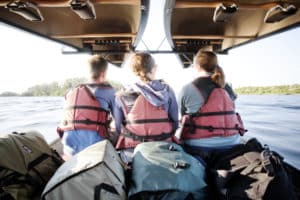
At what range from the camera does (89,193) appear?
1.31 m

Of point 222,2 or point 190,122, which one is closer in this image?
point 190,122

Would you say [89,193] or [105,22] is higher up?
[105,22]

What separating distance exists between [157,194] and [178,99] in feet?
3.51

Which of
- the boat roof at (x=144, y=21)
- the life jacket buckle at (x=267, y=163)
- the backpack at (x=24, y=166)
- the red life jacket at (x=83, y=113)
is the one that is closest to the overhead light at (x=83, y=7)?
the boat roof at (x=144, y=21)

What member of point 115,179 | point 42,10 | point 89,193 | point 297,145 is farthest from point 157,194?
point 297,145

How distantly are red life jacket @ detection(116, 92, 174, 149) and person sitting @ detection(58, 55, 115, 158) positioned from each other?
14.8 inches

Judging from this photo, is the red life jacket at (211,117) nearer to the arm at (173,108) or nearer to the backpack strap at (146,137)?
the arm at (173,108)

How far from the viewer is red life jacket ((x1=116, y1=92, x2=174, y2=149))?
2.07 m

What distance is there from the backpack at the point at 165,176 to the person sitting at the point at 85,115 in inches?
33.0

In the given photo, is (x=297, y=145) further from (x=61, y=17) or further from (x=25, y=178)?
(x=25, y=178)

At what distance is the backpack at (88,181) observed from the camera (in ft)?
4.29

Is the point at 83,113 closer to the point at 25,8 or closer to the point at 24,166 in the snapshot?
the point at 24,166

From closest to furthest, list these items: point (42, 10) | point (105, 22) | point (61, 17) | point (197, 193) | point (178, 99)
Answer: point (197, 193), point (178, 99), point (42, 10), point (61, 17), point (105, 22)

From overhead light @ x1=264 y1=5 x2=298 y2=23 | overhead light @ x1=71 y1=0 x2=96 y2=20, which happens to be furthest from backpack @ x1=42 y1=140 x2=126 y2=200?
overhead light @ x1=264 y1=5 x2=298 y2=23
